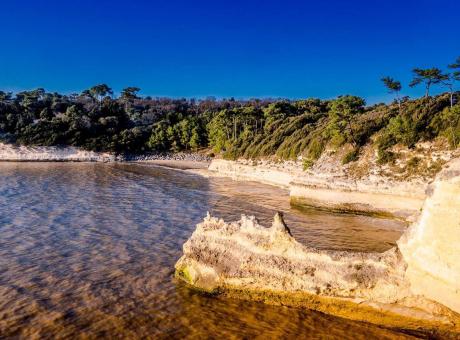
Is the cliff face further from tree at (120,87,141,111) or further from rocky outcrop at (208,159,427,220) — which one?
tree at (120,87,141,111)

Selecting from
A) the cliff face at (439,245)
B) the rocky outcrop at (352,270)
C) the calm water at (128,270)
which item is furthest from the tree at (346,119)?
the cliff face at (439,245)

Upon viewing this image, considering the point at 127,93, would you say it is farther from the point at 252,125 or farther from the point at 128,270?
the point at 128,270

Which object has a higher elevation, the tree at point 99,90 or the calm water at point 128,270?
the tree at point 99,90

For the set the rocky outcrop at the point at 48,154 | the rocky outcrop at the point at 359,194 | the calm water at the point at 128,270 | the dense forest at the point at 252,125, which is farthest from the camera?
the rocky outcrop at the point at 48,154

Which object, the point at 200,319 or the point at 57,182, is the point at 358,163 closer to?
the point at 200,319

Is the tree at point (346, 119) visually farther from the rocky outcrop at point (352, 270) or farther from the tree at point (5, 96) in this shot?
the tree at point (5, 96)

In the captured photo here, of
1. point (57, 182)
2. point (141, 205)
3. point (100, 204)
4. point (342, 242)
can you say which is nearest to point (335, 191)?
point (342, 242)

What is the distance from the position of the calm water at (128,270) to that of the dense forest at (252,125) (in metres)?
10.6

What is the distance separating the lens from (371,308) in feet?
34.8

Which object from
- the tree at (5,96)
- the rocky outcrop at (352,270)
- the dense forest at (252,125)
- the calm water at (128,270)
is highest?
the tree at (5,96)

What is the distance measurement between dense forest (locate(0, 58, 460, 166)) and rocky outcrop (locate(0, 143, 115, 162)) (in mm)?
2489

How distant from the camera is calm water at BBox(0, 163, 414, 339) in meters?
10.4

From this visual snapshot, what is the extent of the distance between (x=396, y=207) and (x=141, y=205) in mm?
18896

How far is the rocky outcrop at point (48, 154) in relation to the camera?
288 feet
